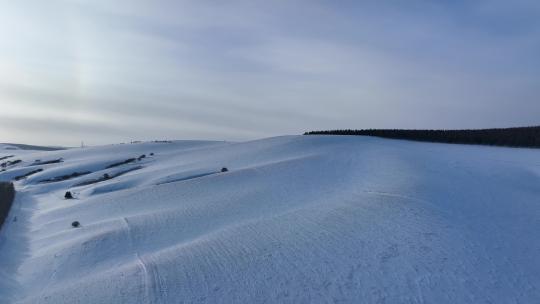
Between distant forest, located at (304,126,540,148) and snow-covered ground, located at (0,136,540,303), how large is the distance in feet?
8.01

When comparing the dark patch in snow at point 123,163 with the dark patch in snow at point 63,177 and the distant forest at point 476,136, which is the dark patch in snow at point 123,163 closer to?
the dark patch in snow at point 63,177

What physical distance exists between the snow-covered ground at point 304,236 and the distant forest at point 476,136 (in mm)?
2442

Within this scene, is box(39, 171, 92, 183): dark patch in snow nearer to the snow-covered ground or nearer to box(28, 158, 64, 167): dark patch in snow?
the snow-covered ground

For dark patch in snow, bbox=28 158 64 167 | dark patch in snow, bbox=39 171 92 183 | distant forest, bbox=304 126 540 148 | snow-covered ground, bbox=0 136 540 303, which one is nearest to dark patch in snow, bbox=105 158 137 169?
dark patch in snow, bbox=39 171 92 183

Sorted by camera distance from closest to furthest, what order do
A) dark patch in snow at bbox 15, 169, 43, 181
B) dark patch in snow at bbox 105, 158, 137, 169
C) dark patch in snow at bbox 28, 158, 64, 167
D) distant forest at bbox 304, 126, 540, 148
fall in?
distant forest at bbox 304, 126, 540, 148 → dark patch in snow at bbox 105, 158, 137, 169 → dark patch in snow at bbox 15, 169, 43, 181 → dark patch in snow at bbox 28, 158, 64, 167

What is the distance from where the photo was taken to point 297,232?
1110 centimetres

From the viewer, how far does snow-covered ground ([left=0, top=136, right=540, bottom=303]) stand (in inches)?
343

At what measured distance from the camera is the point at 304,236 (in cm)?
1080

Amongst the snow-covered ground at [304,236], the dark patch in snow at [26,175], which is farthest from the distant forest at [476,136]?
the dark patch in snow at [26,175]

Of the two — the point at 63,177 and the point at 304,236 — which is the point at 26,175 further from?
the point at 304,236

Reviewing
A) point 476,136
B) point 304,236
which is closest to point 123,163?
point 476,136

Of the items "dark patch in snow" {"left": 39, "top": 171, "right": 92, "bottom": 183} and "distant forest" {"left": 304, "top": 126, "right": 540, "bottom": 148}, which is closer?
"distant forest" {"left": 304, "top": 126, "right": 540, "bottom": 148}

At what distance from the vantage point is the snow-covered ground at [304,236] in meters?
8.72

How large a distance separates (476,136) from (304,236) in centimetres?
1840
